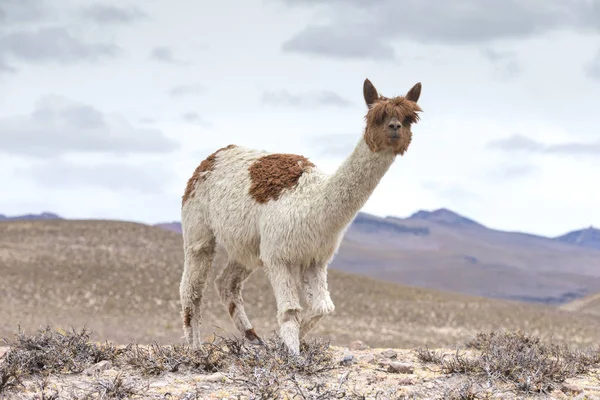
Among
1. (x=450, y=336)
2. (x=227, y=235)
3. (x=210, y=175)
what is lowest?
(x=450, y=336)

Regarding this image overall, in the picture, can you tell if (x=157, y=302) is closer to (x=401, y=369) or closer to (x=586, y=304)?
(x=401, y=369)

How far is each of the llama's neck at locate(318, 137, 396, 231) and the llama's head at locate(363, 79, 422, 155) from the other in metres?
0.21

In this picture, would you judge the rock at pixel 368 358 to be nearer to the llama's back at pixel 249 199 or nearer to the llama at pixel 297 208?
the llama at pixel 297 208

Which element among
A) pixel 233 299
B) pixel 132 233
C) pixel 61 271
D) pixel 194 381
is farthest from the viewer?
pixel 132 233

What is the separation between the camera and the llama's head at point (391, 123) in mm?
8336

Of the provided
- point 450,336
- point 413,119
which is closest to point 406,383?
point 413,119

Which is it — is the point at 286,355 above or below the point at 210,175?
below

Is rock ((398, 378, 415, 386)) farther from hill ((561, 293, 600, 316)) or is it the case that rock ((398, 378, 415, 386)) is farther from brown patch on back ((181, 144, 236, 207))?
hill ((561, 293, 600, 316))

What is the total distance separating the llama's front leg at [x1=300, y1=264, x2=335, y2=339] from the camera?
870cm

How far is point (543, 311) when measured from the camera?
118ft

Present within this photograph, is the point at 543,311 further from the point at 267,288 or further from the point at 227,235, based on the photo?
the point at 227,235

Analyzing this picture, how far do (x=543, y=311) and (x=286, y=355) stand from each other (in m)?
30.0

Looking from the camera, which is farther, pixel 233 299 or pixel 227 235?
pixel 233 299

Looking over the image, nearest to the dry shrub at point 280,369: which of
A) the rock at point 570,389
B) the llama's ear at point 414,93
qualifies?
the rock at point 570,389
